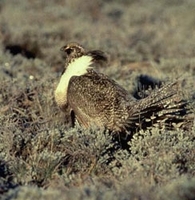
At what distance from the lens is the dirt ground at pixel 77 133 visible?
3746mm

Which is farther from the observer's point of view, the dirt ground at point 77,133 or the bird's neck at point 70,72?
the bird's neck at point 70,72

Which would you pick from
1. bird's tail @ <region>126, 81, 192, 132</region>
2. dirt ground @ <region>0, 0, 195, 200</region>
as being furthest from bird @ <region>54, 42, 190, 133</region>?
dirt ground @ <region>0, 0, 195, 200</region>

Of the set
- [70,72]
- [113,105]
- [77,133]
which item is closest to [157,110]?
[113,105]

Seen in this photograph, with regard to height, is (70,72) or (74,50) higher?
(74,50)

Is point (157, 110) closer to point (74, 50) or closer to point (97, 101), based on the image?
point (97, 101)

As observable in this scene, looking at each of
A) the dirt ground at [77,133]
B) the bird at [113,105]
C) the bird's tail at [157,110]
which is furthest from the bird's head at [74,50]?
the bird's tail at [157,110]

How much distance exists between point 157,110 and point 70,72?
1004 millimetres

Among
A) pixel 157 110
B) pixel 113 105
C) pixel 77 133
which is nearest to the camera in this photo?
pixel 77 133

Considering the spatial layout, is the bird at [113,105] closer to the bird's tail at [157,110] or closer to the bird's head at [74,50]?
the bird's tail at [157,110]

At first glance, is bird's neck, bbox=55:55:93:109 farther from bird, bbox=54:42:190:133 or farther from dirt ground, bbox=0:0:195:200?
dirt ground, bbox=0:0:195:200

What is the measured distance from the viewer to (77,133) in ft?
16.0

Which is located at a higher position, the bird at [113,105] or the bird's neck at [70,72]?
the bird's neck at [70,72]

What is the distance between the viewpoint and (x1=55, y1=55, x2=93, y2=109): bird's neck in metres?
5.68

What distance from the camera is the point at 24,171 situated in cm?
433
